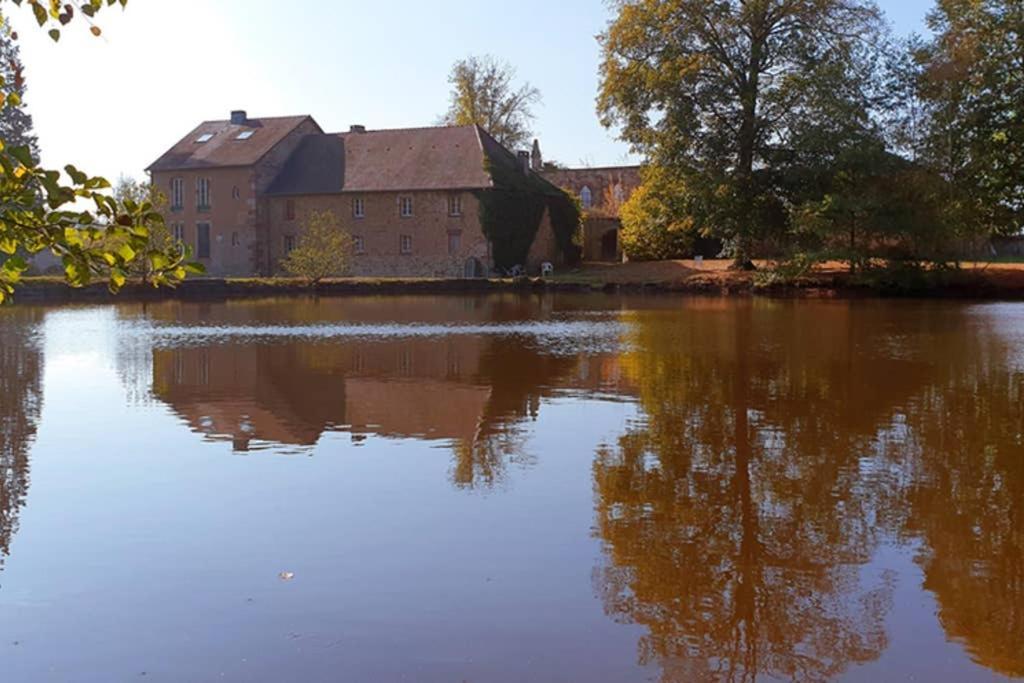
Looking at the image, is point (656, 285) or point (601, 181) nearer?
point (656, 285)

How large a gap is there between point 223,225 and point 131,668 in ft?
170

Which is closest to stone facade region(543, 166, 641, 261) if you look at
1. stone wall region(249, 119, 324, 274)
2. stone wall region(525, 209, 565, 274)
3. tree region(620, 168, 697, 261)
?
stone wall region(525, 209, 565, 274)

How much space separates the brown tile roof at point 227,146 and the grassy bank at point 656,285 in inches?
472

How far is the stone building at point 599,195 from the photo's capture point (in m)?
58.7

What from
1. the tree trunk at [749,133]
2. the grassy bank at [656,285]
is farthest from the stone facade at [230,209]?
the tree trunk at [749,133]

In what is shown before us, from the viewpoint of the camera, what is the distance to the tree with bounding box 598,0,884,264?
4047 cm

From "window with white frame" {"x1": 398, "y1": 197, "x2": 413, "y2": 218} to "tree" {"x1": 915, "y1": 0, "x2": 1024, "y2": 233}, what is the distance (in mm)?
23937

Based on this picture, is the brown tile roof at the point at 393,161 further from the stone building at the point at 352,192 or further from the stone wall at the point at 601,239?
the stone wall at the point at 601,239

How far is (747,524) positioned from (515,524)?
159cm

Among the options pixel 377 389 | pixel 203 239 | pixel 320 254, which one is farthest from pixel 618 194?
pixel 377 389

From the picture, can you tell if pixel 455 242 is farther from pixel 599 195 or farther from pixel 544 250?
pixel 599 195

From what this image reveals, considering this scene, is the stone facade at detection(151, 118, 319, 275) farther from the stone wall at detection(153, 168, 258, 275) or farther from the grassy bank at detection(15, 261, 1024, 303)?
the grassy bank at detection(15, 261, 1024, 303)

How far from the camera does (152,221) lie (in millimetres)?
3582

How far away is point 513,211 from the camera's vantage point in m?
50.2
